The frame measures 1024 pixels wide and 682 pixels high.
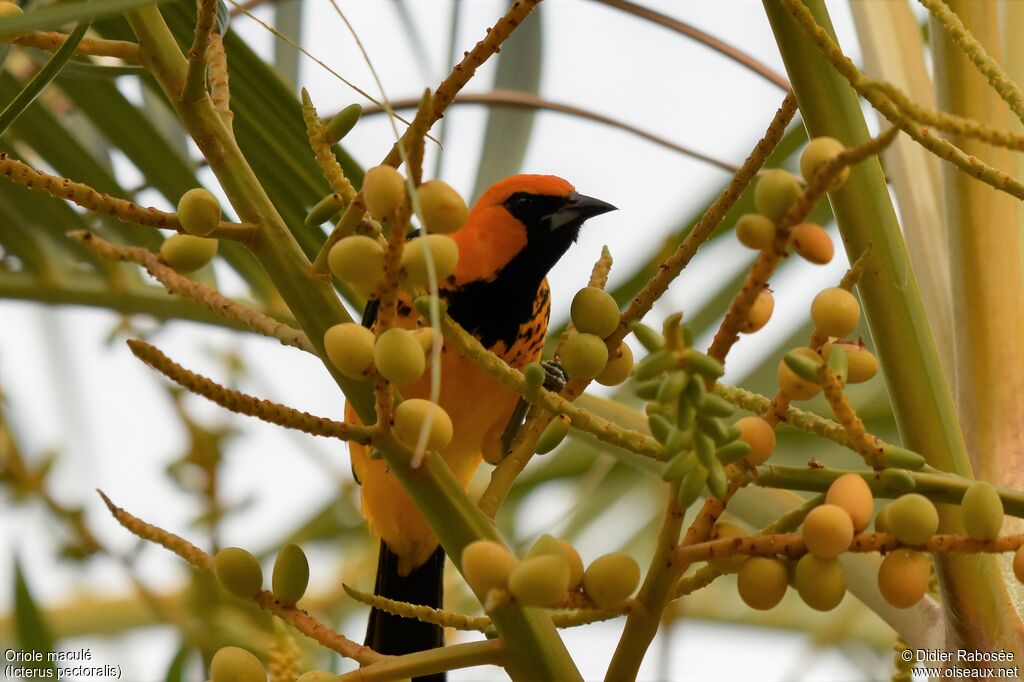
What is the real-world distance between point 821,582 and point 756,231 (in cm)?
17

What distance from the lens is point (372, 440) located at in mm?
610

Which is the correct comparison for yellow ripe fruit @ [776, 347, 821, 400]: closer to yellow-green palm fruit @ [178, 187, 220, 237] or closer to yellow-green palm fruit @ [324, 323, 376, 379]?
yellow-green palm fruit @ [324, 323, 376, 379]

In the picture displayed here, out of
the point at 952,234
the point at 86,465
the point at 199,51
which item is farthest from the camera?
the point at 86,465

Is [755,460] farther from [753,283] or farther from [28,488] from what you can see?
[28,488]

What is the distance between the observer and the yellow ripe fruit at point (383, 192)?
559 mm

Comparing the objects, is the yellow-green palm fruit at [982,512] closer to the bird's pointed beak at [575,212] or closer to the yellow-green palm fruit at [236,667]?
the yellow-green palm fruit at [236,667]

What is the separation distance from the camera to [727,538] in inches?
23.4

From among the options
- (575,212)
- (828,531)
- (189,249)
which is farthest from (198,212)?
(575,212)

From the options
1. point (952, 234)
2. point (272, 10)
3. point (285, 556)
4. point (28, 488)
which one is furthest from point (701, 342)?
point (285, 556)

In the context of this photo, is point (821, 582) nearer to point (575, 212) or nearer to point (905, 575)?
point (905, 575)

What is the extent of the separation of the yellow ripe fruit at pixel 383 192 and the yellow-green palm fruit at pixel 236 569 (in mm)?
224

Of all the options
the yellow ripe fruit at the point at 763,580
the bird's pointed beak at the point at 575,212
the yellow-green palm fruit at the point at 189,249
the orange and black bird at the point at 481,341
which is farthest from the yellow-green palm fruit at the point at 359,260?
the bird's pointed beak at the point at 575,212

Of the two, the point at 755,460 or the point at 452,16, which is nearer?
the point at 755,460

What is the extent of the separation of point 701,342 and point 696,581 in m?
1.03
